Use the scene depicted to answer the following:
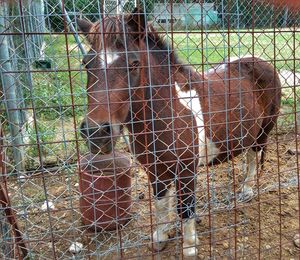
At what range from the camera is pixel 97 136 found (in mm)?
2031

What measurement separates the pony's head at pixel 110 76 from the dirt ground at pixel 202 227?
50 cm

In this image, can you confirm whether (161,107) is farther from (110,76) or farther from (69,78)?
(69,78)

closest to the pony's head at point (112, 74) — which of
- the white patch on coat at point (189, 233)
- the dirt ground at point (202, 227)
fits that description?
the dirt ground at point (202, 227)

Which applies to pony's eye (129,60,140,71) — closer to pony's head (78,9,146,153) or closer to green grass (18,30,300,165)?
pony's head (78,9,146,153)

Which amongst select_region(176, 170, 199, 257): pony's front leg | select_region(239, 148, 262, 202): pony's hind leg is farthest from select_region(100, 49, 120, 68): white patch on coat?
select_region(239, 148, 262, 202): pony's hind leg

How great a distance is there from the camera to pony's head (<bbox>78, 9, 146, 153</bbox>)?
204cm

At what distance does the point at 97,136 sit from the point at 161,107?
Result: 2.69 ft

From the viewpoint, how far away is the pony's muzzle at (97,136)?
2.01 meters

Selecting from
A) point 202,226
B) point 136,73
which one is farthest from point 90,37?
point 202,226

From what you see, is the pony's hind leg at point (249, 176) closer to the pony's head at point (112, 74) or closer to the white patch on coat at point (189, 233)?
the white patch on coat at point (189, 233)

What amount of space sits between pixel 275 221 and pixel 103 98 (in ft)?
7.20

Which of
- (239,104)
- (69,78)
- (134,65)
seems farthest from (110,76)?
(239,104)

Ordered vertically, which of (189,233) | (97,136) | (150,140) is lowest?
(189,233)

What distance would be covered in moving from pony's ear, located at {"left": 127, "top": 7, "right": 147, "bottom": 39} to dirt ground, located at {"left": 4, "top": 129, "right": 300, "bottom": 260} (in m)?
0.95
